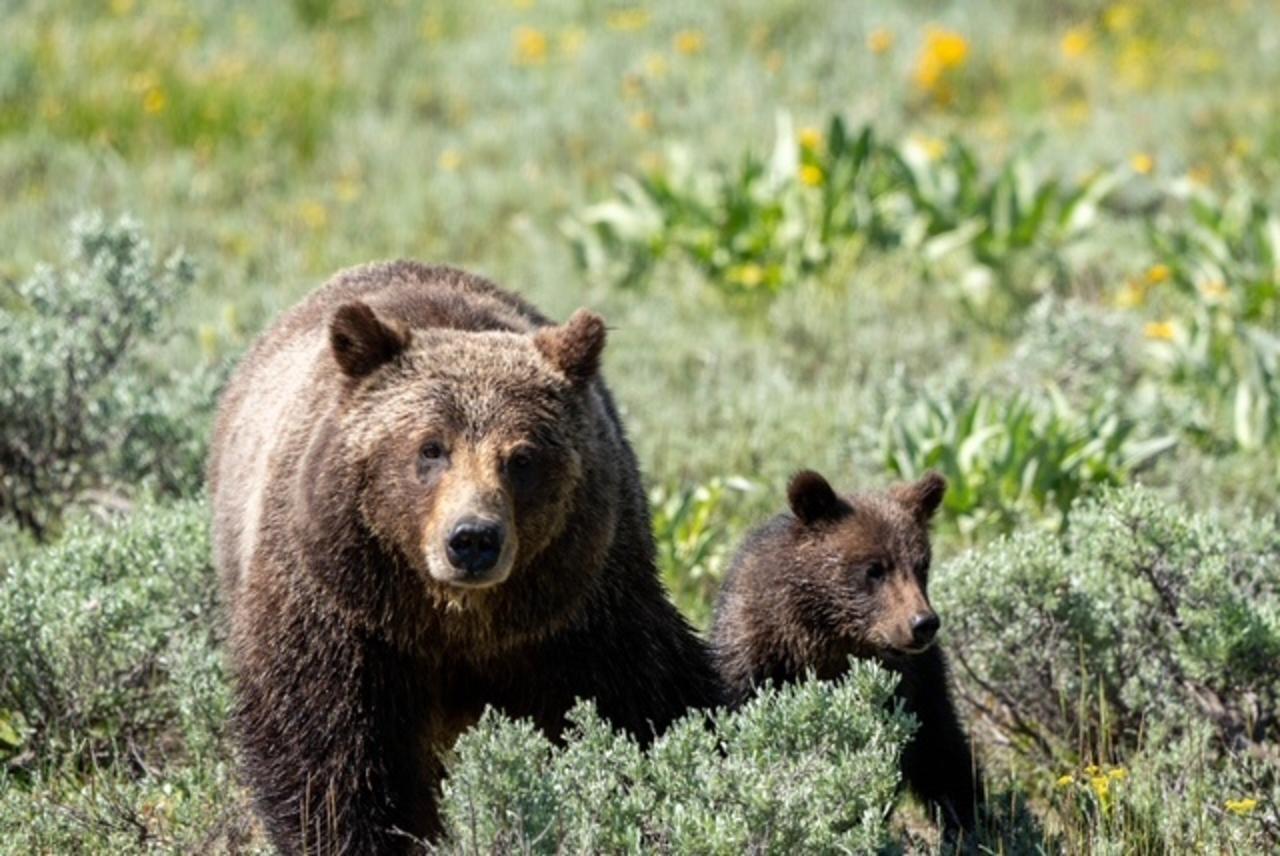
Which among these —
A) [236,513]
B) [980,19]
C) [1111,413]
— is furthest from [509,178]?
[236,513]

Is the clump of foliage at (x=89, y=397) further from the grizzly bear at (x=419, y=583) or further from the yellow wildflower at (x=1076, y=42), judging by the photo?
the yellow wildflower at (x=1076, y=42)

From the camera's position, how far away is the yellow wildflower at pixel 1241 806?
5.18m

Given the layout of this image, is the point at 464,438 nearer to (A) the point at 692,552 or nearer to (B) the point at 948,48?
(A) the point at 692,552

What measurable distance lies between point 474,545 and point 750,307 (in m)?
6.14

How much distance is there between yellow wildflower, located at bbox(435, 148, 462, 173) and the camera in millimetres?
12750

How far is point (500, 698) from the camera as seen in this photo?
5164 mm

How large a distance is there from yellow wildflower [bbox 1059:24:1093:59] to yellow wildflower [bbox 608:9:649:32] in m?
3.00

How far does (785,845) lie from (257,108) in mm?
9653

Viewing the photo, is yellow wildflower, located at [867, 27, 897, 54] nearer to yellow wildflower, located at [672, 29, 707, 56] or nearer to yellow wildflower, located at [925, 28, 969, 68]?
yellow wildflower, located at [925, 28, 969, 68]

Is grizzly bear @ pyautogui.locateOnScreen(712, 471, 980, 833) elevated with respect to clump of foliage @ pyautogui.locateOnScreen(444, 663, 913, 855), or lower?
lower

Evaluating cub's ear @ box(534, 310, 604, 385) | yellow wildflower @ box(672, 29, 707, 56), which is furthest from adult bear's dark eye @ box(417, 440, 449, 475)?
yellow wildflower @ box(672, 29, 707, 56)

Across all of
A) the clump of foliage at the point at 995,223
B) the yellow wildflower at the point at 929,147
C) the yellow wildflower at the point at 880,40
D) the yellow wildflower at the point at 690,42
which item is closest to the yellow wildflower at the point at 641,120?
the yellow wildflower at the point at 690,42

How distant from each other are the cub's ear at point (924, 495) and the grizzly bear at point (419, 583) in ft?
3.92

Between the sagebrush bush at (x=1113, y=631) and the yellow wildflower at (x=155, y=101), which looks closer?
the sagebrush bush at (x=1113, y=631)
